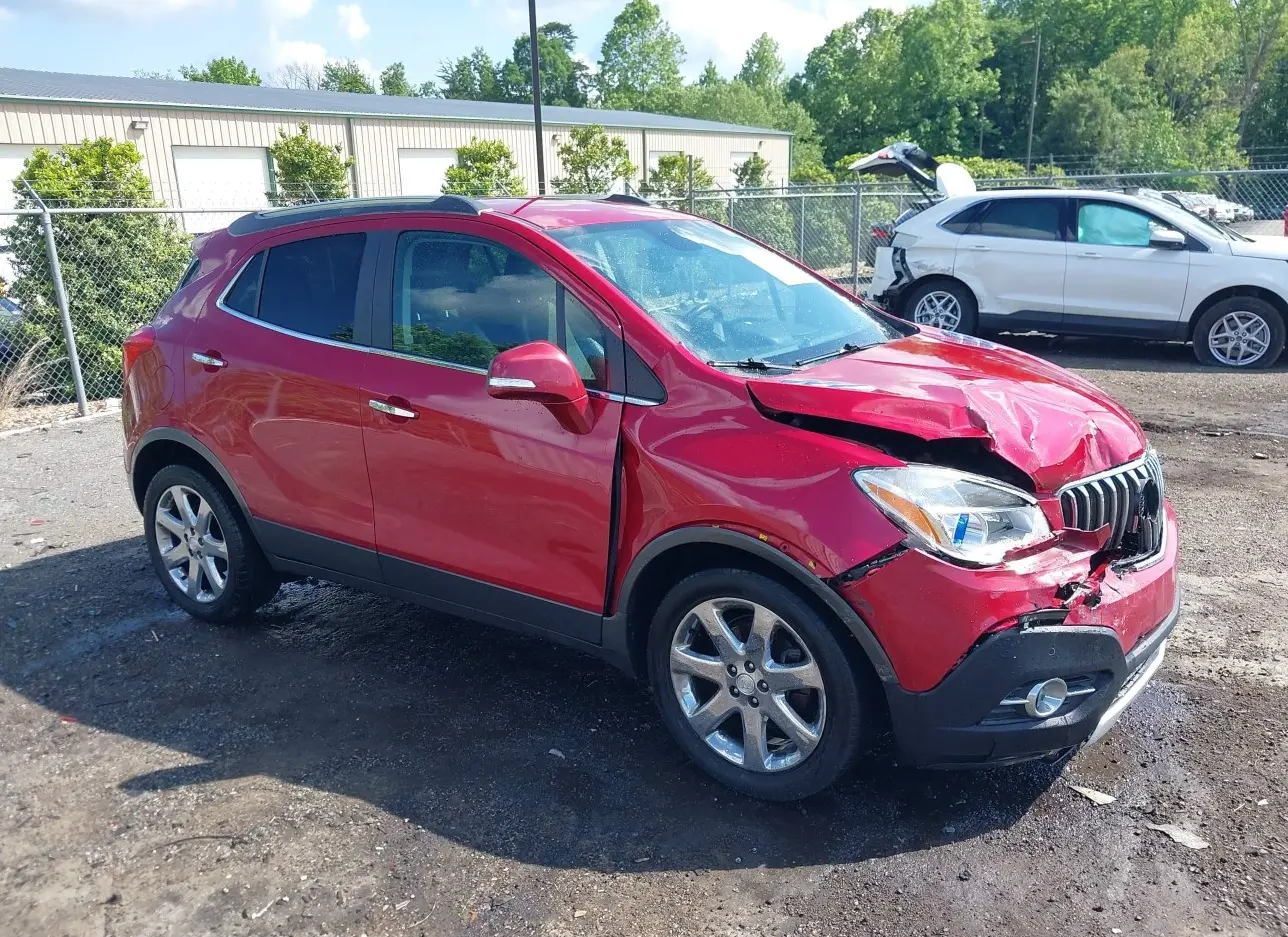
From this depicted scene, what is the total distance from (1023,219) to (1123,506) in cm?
837

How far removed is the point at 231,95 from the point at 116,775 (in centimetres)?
2866

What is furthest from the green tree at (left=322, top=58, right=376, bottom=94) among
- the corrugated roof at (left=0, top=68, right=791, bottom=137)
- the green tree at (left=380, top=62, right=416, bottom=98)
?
the corrugated roof at (left=0, top=68, right=791, bottom=137)

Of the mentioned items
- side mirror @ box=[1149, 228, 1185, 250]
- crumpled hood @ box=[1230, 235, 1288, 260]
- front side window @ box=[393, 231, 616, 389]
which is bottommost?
crumpled hood @ box=[1230, 235, 1288, 260]

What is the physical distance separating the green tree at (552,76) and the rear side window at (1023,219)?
282ft

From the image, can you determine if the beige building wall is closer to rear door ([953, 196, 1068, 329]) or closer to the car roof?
rear door ([953, 196, 1068, 329])

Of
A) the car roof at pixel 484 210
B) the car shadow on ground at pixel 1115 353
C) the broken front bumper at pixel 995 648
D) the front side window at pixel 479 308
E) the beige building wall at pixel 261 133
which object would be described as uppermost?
the beige building wall at pixel 261 133

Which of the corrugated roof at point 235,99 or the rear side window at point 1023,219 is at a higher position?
the corrugated roof at point 235,99

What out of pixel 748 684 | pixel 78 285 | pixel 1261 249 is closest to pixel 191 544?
pixel 748 684

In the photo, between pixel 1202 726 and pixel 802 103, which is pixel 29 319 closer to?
pixel 1202 726

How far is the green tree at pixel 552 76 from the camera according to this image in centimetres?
9238

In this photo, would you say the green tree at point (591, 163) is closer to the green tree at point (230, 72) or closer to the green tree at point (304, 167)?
the green tree at point (304, 167)

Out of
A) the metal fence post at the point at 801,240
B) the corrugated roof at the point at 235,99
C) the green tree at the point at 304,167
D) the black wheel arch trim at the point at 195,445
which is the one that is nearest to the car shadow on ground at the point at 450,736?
the black wheel arch trim at the point at 195,445

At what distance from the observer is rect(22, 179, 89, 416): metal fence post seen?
8.81 meters

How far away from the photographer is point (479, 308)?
11.9 feet
